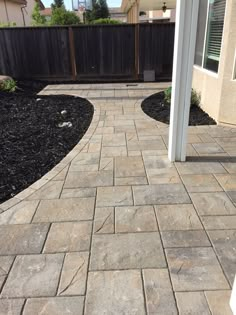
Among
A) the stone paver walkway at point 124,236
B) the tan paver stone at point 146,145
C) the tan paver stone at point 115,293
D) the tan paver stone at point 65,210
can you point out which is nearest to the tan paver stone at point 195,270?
the stone paver walkway at point 124,236

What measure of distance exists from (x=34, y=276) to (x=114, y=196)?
120 centimetres

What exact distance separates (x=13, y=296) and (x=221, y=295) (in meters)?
1.39

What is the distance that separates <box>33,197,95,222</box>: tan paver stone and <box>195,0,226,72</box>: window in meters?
3.68

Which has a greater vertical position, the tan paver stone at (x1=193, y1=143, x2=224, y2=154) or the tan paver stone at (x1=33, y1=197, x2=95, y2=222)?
the tan paver stone at (x1=33, y1=197, x2=95, y2=222)

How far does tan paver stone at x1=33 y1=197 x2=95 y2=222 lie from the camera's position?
2.69 meters

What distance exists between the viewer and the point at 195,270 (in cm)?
207

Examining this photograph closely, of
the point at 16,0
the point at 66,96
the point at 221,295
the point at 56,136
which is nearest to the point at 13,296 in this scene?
the point at 221,295

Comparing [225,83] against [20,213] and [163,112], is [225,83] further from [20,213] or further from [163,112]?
[20,213]

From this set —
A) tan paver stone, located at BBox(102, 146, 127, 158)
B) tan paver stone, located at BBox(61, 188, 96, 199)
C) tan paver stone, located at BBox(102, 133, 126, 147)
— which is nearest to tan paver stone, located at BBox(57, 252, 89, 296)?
tan paver stone, located at BBox(61, 188, 96, 199)

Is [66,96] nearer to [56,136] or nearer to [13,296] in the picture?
[56,136]

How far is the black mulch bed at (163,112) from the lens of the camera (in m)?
5.23

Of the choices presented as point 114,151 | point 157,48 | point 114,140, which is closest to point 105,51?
point 157,48

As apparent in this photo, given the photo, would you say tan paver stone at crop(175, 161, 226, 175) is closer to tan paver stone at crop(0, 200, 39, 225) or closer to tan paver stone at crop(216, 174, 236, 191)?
tan paver stone at crop(216, 174, 236, 191)

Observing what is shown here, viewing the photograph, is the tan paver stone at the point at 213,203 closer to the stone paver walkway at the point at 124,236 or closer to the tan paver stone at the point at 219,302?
the stone paver walkway at the point at 124,236
